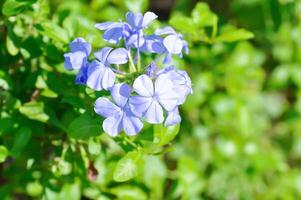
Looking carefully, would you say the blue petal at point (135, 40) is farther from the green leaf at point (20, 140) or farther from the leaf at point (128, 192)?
the leaf at point (128, 192)

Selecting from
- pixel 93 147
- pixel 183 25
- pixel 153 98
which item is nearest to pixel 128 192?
pixel 93 147

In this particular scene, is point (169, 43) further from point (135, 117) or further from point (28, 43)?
point (28, 43)

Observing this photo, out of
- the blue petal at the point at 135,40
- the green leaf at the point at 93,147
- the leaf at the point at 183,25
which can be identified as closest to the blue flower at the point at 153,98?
the blue petal at the point at 135,40

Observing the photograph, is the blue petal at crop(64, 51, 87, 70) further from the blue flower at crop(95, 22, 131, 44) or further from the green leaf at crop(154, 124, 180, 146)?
the green leaf at crop(154, 124, 180, 146)

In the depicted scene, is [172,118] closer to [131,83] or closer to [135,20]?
[131,83]

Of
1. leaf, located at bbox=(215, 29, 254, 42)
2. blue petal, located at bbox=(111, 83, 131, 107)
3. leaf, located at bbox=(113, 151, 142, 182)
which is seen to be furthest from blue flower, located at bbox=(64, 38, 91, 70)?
leaf, located at bbox=(215, 29, 254, 42)

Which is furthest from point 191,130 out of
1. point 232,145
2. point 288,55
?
→ point 288,55
